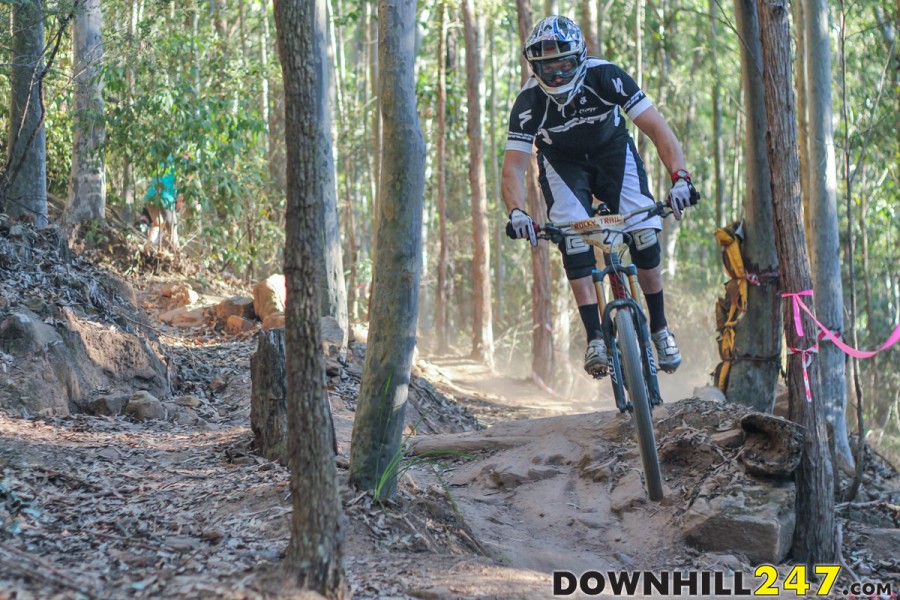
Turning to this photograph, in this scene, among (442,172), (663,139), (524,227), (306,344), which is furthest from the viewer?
(442,172)

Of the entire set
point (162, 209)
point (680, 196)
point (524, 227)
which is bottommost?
point (524, 227)

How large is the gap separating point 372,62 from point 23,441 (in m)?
20.5

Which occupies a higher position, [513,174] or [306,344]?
[513,174]

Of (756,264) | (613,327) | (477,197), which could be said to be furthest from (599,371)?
(477,197)

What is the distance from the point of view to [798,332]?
534 cm

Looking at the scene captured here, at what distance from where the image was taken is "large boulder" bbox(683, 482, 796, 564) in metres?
4.96

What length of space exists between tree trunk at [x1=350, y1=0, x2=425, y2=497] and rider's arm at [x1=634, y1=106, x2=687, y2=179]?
168 centimetres

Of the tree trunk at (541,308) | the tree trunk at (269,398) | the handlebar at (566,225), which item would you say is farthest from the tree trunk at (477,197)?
the handlebar at (566,225)

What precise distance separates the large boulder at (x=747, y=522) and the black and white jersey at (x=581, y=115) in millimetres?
2362

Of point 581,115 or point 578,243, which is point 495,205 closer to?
point 581,115

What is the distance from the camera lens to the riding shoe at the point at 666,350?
18.1 ft

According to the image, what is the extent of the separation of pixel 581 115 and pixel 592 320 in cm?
133

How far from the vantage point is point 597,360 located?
5309mm

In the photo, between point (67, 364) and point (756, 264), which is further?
point (756, 264)
